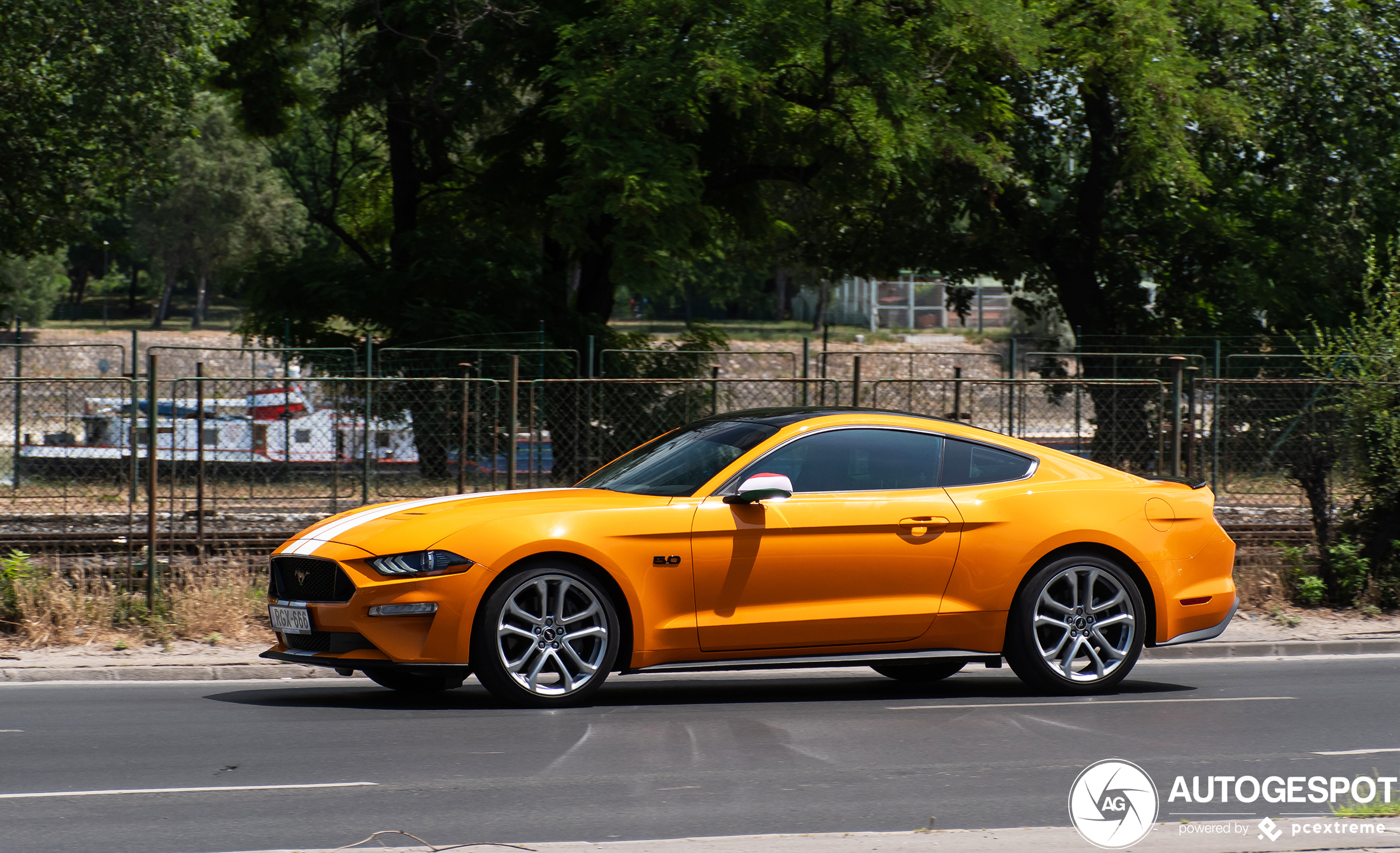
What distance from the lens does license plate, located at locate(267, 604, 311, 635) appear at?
7.51 metres

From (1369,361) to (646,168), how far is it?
8.70m

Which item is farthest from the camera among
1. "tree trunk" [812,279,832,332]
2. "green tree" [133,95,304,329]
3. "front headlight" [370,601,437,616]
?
"green tree" [133,95,304,329]

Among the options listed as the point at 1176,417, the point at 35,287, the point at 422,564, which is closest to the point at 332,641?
the point at 422,564

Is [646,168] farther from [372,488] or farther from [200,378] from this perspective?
[200,378]

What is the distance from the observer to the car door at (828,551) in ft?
25.1

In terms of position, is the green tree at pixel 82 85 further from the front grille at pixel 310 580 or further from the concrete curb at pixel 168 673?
the front grille at pixel 310 580

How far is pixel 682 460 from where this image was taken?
27.0 ft

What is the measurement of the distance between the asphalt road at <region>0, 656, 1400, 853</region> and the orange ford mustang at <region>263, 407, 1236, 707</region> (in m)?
0.33

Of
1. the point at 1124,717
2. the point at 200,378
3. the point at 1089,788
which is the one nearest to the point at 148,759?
the point at 1089,788

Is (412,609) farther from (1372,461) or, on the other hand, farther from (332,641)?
(1372,461)

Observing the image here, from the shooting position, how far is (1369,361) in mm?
12242

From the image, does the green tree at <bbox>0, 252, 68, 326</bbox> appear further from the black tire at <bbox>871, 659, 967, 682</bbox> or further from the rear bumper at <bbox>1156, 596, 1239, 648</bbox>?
the rear bumper at <bbox>1156, 596, 1239, 648</bbox>

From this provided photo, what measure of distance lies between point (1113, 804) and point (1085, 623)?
2.78 m

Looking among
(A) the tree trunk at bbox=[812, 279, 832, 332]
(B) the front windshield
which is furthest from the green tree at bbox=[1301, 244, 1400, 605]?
(A) the tree trunk at bbox=[812, 279, 832, 332]
